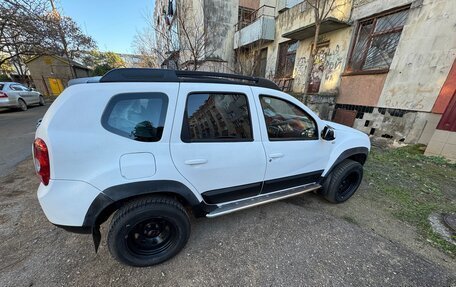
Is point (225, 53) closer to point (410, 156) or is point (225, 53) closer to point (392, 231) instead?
point (410, 156)

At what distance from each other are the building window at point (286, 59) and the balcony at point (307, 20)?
80 cm

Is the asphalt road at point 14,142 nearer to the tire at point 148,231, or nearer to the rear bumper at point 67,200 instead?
the rear bumper at point 67,200

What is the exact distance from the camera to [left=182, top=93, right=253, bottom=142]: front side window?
6.10 ft

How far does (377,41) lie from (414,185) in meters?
5.34

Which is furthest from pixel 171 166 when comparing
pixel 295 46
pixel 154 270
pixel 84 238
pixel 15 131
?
pixel 295 46

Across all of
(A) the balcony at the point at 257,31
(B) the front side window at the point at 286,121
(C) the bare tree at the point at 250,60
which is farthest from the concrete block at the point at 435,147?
(A) the balcony at the point at 257,31

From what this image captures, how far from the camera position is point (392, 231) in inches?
100.0

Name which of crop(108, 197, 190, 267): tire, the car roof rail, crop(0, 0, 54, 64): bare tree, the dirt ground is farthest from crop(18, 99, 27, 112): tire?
crop(108, 197, 190, 267): tire

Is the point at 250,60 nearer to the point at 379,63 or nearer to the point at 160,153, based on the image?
the point at 379,63

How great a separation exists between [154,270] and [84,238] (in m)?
1.03

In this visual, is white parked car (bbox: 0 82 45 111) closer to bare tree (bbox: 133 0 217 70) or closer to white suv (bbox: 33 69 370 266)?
bare tree (bbox: 133 0 217 70)

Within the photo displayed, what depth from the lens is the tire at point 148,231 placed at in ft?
5.64

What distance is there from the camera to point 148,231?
6.48 ft

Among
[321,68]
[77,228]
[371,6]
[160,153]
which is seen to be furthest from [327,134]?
[321,68]
